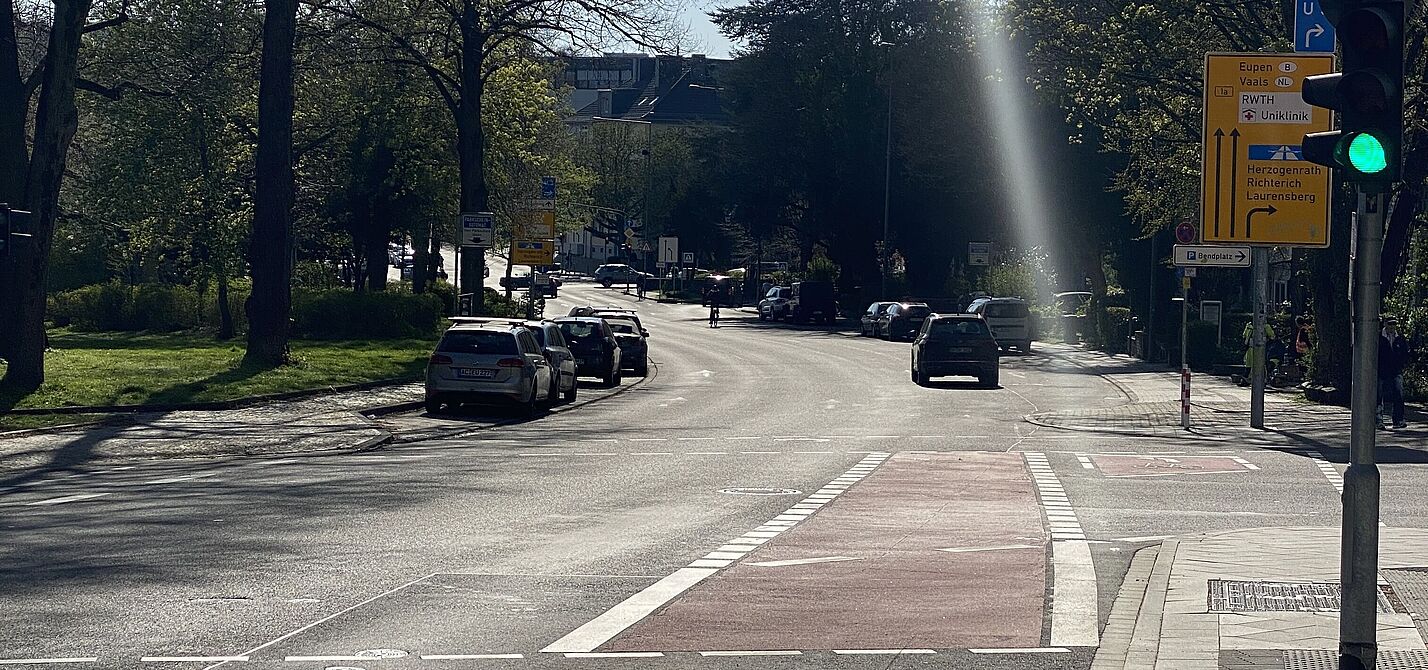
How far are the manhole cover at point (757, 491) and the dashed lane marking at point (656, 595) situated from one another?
4.55ft

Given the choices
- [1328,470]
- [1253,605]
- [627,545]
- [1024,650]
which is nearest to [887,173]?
[1328,470]

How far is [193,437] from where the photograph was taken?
22188mm

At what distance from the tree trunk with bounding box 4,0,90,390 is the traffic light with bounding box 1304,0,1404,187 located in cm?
2229

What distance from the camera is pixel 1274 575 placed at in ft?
35.0

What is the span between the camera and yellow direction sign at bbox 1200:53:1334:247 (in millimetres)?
23938

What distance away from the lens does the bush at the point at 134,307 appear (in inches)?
2233

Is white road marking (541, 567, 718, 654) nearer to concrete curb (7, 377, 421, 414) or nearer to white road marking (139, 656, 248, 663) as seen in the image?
white road marking (139, 656, 248, 663)

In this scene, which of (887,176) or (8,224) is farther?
A: (887,176)

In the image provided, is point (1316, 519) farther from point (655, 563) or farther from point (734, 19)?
point (734, 19)

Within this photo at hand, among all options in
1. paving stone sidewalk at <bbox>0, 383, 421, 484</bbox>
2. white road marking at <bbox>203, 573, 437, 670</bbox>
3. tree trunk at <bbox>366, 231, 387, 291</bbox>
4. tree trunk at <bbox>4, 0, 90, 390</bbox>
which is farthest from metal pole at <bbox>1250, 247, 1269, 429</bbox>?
tree trunk at <bbox>366, 231, 387, 291</bbox>

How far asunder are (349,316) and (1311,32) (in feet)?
96.5

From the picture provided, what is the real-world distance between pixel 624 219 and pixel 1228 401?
103160 millimetres

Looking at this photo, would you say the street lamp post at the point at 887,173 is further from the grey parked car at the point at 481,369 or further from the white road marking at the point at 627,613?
the white road marking at the point at 627,613

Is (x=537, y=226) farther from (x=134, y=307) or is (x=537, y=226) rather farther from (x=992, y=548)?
(x=992, y=548)
